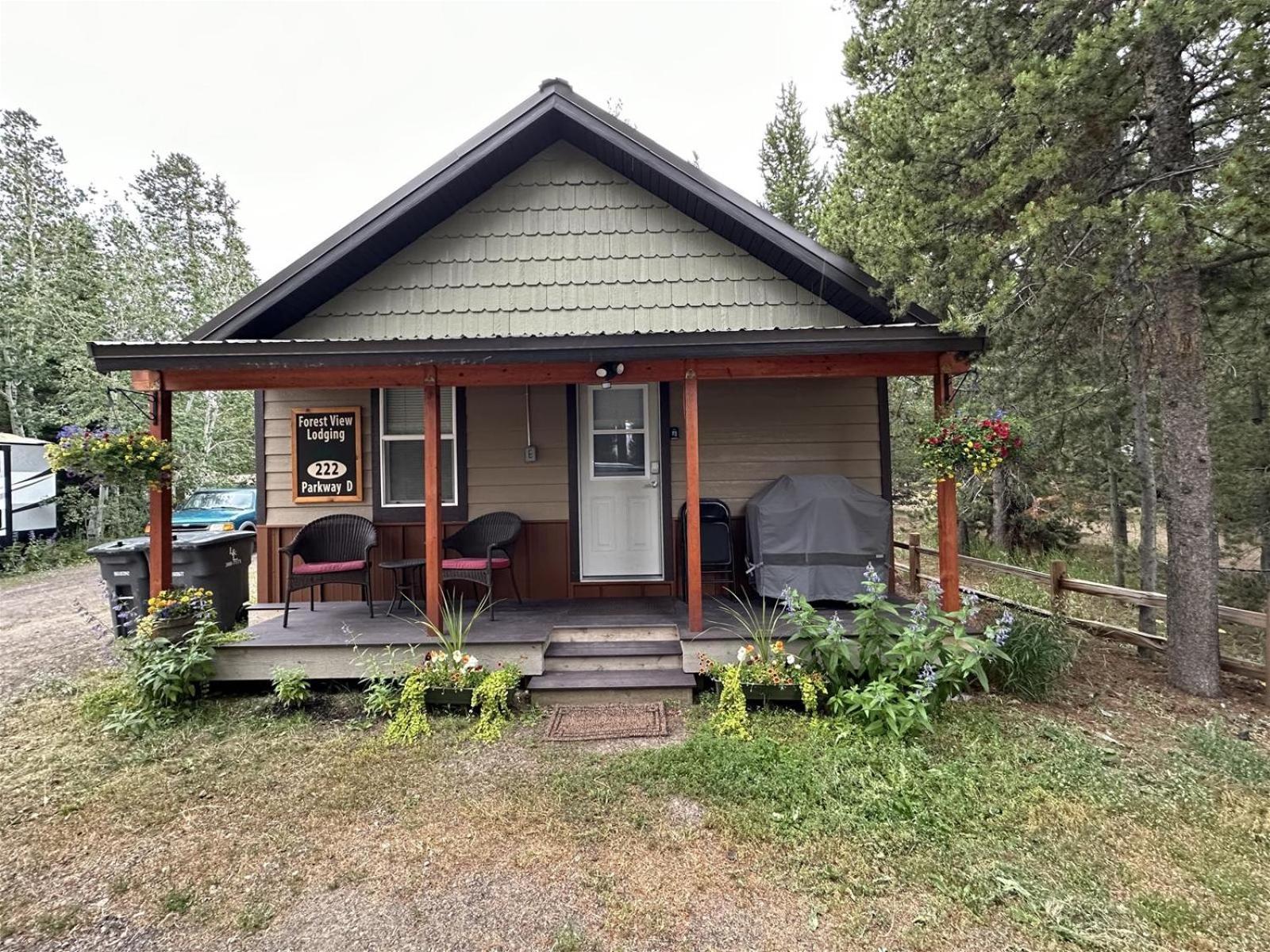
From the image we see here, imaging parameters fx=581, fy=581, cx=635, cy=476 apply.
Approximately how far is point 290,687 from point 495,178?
185 inches

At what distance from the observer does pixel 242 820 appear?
114 inches

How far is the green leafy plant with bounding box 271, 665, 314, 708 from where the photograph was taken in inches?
159

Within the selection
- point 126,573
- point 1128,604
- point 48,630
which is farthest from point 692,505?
point 48,630

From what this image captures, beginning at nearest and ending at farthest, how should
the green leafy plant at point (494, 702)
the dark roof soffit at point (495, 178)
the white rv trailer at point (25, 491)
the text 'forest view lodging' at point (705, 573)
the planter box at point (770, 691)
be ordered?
the text 'forest view lodging' at point (705, 573)
the green leafy plant at point (494, 702)
the planter box at point (770, 691)
the dark roof soffit at point (495, 178)
the white rv trailer at point (25, 491)

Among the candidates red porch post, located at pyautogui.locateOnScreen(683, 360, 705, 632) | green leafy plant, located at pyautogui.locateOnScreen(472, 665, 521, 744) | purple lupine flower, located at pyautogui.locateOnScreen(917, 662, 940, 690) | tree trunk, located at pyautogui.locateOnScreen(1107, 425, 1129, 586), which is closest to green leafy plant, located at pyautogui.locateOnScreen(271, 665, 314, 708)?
green leafy plant, located at pyautogui.locateOnScreen(472, 665, 521, 744)

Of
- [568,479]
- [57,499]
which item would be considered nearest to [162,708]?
[568,479]

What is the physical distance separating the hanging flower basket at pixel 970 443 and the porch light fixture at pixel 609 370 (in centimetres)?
224

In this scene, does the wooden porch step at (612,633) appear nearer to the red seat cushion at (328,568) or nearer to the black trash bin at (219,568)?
the red seat cushion at (328,568)

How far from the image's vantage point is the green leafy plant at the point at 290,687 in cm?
404

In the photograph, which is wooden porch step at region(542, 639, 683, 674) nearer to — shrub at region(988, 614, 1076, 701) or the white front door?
the white front door

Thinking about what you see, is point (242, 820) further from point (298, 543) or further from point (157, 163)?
point (157, 163)

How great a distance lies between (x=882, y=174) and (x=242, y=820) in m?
5.90

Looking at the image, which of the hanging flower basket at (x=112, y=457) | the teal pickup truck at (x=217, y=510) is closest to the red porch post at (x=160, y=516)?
the hanging flower basket at (x=112, y=457)

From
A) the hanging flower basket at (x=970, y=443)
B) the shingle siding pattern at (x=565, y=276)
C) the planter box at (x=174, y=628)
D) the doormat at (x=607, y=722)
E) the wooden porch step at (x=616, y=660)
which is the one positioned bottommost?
the doormat at (x=607, y=722)
